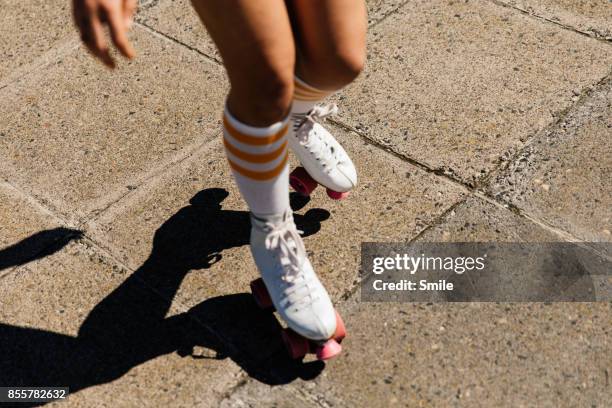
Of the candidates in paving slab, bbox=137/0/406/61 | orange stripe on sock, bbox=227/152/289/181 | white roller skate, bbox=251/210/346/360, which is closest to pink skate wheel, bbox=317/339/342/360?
white roller skate, bbox=251/210/346/360

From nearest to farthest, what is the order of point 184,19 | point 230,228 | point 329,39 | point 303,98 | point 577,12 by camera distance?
point 329,39 < point 303,98 < point 230,228 < point 577,12 < point 184,19

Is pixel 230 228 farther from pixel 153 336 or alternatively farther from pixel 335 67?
pixel 335 67

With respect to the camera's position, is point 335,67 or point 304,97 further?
point 304,97

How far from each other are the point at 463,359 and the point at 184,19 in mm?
2478

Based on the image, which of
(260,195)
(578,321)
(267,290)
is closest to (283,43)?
(260,195)

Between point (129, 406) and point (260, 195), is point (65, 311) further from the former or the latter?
point (260, 195)

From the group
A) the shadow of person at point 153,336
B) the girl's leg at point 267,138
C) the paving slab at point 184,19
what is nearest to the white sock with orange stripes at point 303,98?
the girl's leg at point 267,138

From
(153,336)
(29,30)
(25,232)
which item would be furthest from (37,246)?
(29,30)

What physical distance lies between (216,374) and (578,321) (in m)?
1.20

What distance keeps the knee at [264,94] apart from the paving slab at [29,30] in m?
2.12

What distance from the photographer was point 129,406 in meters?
2.85

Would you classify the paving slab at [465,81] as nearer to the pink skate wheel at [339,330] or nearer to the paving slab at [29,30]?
the pink skate wheel at [339,330]

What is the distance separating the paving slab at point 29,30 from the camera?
4.43 m

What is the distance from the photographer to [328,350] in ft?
9.48
